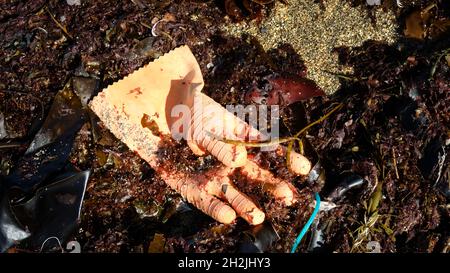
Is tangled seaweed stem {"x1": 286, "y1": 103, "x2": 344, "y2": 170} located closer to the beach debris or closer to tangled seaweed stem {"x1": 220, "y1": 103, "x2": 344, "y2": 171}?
tangled seaweed stem {"x1": 220, "y1": 103, "x2": 344, "y2": 171}

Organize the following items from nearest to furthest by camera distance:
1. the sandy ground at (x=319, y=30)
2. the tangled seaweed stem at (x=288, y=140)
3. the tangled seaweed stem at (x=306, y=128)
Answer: the tangled seaweed stem at (x=288, y=140) < the tangled seaweed stem at (x=306, y=128) < the sandy ground at (x=319, y=30)

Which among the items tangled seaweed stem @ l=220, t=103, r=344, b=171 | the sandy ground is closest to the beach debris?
tangled seaweed stem @ l=220, t=103, r=344, b=171

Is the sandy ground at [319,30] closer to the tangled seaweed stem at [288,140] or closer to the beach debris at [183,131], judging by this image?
the tangled seaweed stem at [288,140]

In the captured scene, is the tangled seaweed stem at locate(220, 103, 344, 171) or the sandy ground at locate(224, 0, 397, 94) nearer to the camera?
the tangled seaweed stem at locate(220, 103, 344, 171)

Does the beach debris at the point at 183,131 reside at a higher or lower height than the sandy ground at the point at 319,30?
lower

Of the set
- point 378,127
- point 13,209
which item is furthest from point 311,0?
point 13,209

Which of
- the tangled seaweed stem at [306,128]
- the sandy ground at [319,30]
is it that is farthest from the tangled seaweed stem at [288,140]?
the sandy ground at [319,30]

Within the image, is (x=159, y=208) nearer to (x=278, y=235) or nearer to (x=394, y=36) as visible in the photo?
(x=278, y=235)

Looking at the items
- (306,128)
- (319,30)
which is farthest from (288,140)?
(319,30)

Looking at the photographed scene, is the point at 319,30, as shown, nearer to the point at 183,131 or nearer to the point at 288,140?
the point at 288,140
